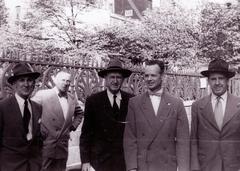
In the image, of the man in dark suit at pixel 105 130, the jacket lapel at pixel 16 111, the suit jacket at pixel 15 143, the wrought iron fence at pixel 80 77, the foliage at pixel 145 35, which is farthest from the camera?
the foliage at pixel 145 35

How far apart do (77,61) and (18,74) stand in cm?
419

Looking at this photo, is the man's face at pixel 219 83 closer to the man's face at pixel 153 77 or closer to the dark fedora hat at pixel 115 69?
the man's face at pixel 153 77

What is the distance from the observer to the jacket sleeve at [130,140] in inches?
166

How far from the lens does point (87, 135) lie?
4574 mm

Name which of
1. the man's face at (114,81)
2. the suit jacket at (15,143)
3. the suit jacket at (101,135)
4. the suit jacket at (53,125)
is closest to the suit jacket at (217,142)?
the suit jacket at (101,135)

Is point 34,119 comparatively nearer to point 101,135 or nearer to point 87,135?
point 87,135

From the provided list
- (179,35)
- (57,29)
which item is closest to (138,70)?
(179,35)

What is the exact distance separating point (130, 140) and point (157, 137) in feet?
1.00

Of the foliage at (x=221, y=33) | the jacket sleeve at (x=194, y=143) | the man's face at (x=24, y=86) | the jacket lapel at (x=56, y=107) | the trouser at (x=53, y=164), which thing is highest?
the foliage at (x=221, y=33)

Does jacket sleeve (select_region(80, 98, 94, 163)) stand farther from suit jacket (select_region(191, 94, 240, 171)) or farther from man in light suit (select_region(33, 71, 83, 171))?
suit jacket (select_region(191, 94, 240, 171))

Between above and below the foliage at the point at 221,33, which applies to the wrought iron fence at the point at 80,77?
below

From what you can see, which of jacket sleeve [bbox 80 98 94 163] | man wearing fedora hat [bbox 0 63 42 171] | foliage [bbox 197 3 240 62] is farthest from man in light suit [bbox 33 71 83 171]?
foliage [bbox 197 3 240 62]

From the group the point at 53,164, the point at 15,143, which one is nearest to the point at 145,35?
the point at 53,164

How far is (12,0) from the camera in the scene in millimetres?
40781
